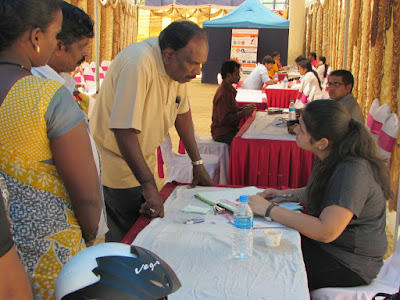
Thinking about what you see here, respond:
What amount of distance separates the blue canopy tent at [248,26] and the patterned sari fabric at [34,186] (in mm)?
16223

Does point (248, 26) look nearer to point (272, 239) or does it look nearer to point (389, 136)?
point (389, 136)

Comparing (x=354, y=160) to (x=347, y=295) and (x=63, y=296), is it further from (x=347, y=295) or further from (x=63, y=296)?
(x=63, y=296)

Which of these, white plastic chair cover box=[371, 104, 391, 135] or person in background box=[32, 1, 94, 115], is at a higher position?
person in background box=[32, 1, 94, 115]

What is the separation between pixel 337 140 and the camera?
1.98m

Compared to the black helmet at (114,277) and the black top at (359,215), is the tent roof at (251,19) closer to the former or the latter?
the black top at (359,215)

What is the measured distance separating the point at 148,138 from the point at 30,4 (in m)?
1.11

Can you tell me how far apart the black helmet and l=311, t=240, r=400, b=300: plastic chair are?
3.97 feet

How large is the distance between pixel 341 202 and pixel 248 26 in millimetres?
16097

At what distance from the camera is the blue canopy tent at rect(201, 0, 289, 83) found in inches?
663

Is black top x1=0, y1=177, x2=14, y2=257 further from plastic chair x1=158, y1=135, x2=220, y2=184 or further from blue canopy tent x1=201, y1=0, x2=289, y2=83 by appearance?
blue canopy tent x1=201, y1=0, x2=289, y2=83

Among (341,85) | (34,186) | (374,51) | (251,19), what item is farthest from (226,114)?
(251,19)

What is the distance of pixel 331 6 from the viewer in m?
12.3

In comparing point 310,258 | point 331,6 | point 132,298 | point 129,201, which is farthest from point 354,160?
point 331,6

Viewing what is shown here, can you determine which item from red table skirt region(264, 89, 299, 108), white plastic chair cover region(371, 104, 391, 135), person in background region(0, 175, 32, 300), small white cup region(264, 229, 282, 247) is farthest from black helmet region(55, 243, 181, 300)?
red table skirt region(264, 89, 299, 108)
